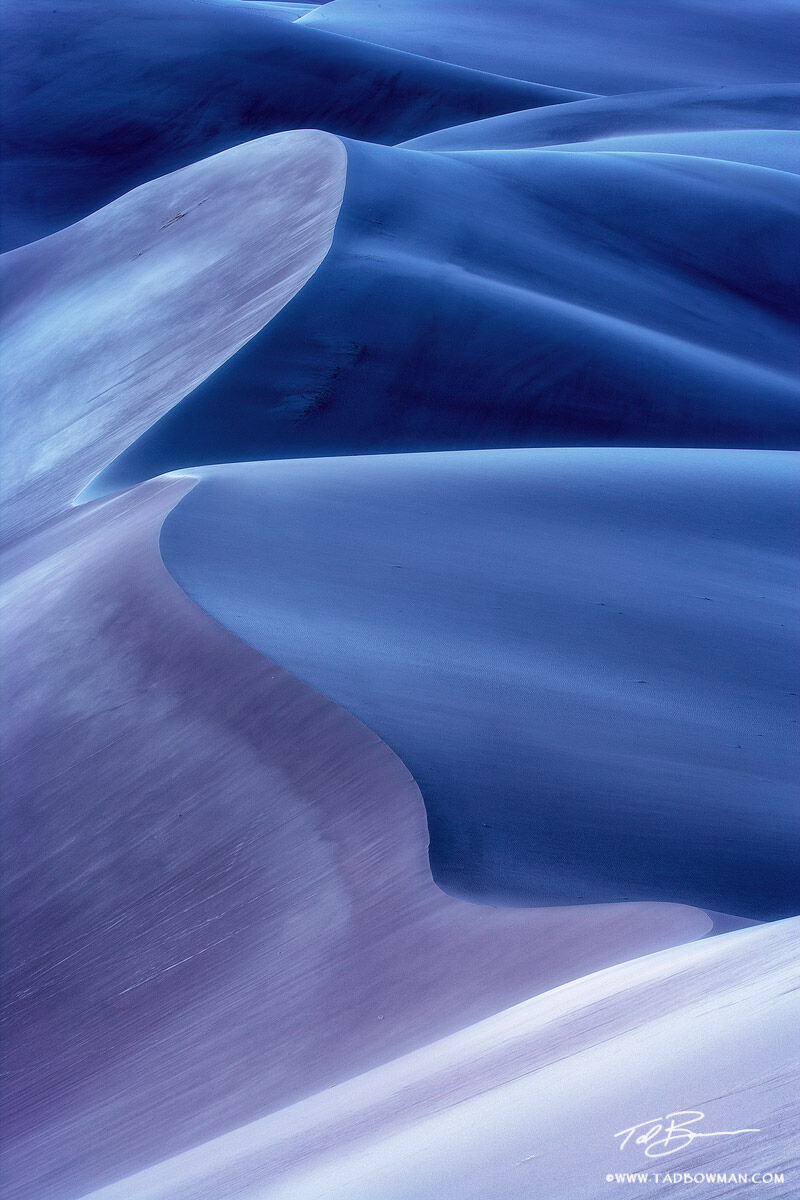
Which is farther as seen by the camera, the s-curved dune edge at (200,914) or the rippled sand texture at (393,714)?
the s-curved dune edge at (200,914)

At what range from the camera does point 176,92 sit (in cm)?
1695

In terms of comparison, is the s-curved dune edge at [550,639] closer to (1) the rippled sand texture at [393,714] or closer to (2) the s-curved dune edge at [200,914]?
(1) the rippled sand texture at [393,714]

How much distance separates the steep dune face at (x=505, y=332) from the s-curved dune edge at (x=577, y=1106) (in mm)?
4385

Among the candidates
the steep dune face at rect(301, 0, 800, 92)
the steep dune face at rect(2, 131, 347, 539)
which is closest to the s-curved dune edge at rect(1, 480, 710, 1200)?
the steep dune face at rect(2, 131, 347, 539)

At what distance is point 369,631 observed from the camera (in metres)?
3.23

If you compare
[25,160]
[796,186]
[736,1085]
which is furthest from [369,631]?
[25,160]

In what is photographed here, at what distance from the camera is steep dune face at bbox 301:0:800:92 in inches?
798

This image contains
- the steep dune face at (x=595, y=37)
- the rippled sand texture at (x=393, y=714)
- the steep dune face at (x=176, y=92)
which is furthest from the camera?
the steep dune face at (x=595, y=37)

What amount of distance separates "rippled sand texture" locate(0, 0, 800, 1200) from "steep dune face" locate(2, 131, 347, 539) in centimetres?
5

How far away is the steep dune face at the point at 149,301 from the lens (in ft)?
21.5

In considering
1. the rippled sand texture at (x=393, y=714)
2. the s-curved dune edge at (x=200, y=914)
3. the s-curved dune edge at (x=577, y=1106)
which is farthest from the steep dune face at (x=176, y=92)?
the s-curved dune edge at (x=577, y=1106)
